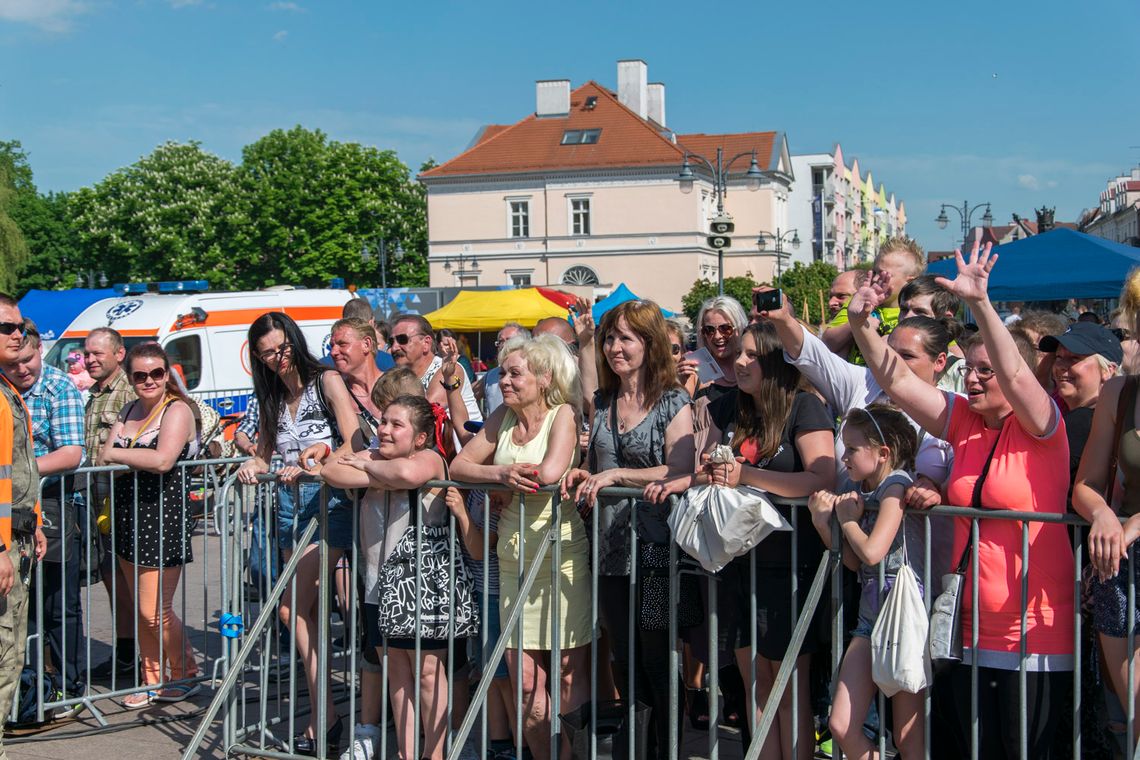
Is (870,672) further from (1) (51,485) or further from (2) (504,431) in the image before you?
(1) (51,485)

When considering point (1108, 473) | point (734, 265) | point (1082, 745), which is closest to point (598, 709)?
point (1082, 745)

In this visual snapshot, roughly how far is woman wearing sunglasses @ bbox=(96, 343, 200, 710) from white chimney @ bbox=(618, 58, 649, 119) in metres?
60.6

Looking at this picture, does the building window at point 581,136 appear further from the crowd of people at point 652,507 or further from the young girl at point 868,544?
the young girl at point 868,544

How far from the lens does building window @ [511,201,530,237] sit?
60469mm

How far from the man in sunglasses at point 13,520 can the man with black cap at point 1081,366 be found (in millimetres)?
4019

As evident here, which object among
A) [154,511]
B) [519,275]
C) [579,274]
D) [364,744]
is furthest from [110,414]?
[519,275]

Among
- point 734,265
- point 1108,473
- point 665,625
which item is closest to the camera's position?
point 1108,473

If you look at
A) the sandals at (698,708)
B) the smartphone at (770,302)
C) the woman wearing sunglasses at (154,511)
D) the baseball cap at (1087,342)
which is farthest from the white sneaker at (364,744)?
the baseball cap at (1087,342)

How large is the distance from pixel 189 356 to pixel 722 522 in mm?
12792

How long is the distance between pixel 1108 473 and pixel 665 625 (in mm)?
1721

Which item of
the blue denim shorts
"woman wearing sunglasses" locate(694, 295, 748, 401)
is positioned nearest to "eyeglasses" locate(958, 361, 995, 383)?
"woman wearing sunglasses" locate(694, 295, 748, 401)

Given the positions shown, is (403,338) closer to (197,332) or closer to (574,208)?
(197,332)

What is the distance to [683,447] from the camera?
461 centimetres

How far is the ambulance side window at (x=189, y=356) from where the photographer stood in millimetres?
15367
